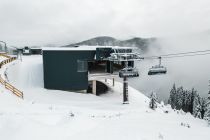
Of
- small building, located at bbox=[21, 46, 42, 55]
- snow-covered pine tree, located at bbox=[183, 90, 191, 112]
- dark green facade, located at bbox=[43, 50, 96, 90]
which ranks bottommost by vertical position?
snow-covered pine tree, located at bbox=[183, 90, 191, 112]

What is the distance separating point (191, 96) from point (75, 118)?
11040 cm

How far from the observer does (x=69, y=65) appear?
35.4 metres

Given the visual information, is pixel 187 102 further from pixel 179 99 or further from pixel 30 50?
pixel 30 50

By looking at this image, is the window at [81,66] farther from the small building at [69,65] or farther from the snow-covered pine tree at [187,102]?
the snow-covered pine tree at [187,102]

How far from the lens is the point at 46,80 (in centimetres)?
3500

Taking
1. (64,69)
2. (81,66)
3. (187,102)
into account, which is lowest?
(187,102)

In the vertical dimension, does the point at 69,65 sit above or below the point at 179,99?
above

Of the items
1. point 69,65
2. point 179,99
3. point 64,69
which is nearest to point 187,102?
point 179,99

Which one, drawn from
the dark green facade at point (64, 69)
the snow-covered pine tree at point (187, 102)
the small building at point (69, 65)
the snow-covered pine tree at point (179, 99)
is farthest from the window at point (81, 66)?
the snow-covered pine tree at point (179, 99)

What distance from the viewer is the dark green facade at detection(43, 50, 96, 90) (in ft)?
114

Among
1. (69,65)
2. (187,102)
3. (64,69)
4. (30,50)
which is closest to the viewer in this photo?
(64,69)

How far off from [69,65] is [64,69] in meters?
0.90

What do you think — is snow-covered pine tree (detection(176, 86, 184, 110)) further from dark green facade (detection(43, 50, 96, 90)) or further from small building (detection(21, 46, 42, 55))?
dark green facade (detection(43, 50, 96, 90))

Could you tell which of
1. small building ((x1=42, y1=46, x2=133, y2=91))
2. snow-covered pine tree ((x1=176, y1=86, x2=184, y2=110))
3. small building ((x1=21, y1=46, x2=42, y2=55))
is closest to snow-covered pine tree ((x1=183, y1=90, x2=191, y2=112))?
snow-covered pine tree ((x1=176, y1=86, x2=184, y2=110))
